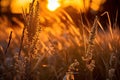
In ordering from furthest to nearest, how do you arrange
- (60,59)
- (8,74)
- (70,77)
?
(60,59) < (8,74) < (70,77)

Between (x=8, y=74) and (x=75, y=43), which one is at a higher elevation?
(x=75, y=43)

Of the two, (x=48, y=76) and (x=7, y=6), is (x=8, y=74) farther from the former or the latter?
(x=7, y=6)

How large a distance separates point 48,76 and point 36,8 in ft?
2.50

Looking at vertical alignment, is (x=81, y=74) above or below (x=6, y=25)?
below

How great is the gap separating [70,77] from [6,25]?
17.4ft

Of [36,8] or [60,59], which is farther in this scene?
[60,59]

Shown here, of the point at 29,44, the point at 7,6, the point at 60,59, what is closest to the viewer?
the point at 29,44

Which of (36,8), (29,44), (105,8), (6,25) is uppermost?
(105,8)

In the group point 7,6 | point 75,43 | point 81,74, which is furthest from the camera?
point 7,6

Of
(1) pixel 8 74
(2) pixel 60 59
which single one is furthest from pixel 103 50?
(1) pixel 8 74

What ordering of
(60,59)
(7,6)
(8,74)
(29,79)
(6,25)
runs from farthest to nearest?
(7,6), (6,25), (60,59), (8,74), (29,79)

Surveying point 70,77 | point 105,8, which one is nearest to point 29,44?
point 70,77

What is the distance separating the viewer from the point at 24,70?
231 cm

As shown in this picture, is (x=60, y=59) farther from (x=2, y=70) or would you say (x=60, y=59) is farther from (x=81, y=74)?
(x=2, y=70)
